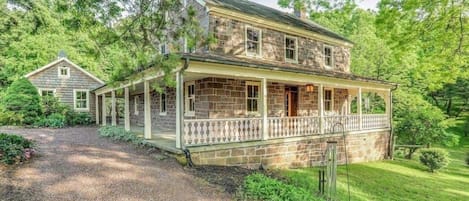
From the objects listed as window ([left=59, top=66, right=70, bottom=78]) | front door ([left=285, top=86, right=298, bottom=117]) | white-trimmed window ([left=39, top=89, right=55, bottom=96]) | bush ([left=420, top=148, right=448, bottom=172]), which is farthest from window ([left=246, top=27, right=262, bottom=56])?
white-trimmed window ([left=39, top=89, right=55, bottom=96])

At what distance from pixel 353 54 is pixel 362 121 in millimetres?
10083

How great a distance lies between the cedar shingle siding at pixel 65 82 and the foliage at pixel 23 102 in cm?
165

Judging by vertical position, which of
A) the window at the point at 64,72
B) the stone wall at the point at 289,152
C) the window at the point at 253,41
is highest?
the window at the point at 253,41

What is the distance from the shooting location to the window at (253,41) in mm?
11702

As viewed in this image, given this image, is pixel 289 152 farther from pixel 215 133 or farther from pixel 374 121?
pixel 374 121

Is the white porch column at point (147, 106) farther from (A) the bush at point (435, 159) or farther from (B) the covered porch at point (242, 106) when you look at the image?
(A) the bush at point (435, 159)

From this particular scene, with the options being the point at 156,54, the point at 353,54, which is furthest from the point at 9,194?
the point at 353,54

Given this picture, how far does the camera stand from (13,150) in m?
6.53

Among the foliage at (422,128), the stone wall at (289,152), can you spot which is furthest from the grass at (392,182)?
the foliage at (422,128)

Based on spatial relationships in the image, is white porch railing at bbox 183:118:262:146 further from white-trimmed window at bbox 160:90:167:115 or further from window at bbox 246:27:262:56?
white-trimmed window at bbox 160:90:167:115

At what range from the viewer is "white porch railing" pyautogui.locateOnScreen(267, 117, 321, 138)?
9297 mm

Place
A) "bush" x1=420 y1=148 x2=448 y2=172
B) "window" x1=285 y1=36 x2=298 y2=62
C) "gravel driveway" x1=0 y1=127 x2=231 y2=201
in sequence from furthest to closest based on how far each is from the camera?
1. "window" x1=285 y1=36 x2=298 y2=62
2. "bush" x1=420 y1=148 x2=448 y2=172
3. "gravel driveway" x1=0 y1=127 x2=231 y2=201

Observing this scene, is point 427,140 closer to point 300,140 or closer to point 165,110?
point 300,140

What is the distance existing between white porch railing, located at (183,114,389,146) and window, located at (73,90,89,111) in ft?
45.2
